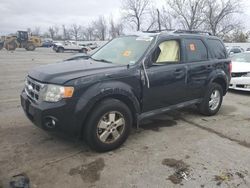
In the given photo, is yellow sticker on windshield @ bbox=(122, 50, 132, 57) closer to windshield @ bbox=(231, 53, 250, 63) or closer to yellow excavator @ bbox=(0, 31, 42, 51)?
windshield @ bbox=(231, 53, 250, 63)

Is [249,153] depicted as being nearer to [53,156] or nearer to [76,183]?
[76,183]

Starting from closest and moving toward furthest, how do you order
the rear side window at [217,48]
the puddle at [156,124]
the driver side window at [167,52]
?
1. the driver side window at [167,52]
2. the puddle at [156,124]
3. the rear side window at [217,48]

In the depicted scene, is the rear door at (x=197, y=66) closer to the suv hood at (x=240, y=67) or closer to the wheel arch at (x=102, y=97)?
the wheel arch at (x=102, y=97)

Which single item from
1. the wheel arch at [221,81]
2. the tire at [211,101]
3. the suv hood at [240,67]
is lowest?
the tire at [211,101]

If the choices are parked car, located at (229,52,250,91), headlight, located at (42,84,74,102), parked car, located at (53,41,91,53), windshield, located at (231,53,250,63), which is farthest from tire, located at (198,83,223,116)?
parked car, located at (53,41,91,53)

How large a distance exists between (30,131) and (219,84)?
4068mm

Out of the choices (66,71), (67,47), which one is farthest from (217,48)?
(67,47)

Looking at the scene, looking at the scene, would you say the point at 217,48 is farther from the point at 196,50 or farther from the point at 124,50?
the point at 124,50

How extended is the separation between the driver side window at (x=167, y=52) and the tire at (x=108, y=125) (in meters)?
1.09

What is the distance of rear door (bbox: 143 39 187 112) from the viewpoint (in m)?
4.49

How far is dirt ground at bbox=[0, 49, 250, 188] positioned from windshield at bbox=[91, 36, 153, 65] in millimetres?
1340

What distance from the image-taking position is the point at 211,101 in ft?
19.5

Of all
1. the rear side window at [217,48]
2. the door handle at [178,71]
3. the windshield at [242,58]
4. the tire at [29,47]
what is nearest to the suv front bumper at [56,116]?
the door handle at [178,71]

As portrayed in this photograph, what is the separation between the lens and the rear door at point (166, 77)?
449 cm
